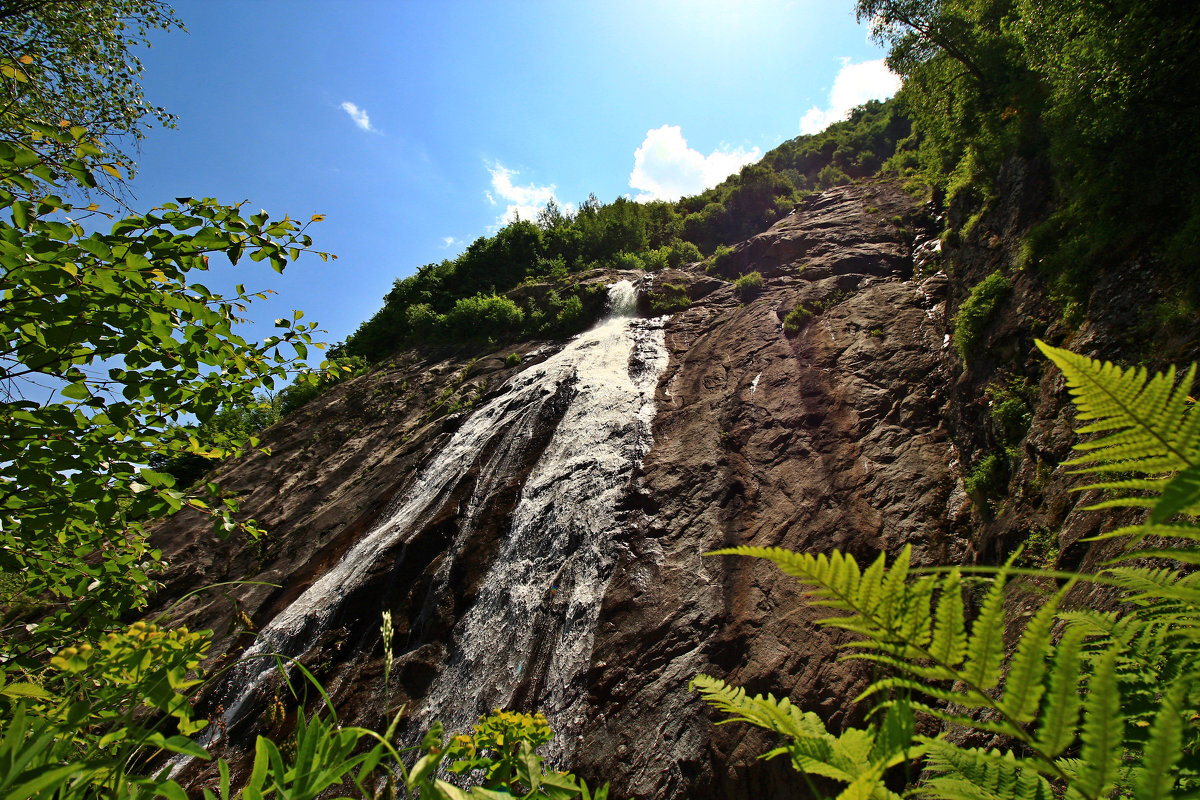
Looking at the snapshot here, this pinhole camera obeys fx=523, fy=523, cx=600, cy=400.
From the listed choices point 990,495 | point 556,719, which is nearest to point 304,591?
point 556,719

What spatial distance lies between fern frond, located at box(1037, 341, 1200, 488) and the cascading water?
569 cm

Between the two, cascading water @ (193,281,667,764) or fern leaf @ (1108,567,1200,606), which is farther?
cascading water @ (193,281,667,764)

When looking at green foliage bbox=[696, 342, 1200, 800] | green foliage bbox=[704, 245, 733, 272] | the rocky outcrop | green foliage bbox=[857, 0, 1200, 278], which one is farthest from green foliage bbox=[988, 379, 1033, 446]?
green foliage bbox=[704, 245, 733, 272]

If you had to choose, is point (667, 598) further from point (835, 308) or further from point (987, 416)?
point (835, 308)

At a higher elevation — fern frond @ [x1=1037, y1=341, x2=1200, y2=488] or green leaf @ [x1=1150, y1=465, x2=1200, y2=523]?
fern frond @ [x1=1037, y1=341, x2=1200, y2=488]

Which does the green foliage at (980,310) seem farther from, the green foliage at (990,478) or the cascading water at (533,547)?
the cascading water at (533,547)

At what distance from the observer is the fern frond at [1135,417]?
873mm

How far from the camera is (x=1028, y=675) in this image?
0.89 metres

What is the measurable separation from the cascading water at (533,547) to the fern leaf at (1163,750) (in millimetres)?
5584

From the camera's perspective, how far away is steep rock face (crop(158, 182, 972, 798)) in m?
6.37

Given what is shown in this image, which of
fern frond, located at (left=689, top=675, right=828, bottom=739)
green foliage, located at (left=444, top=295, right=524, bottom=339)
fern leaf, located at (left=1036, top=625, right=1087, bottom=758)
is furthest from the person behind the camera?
green foliage, located at (left=444, top=295, right=524, bottom=339)

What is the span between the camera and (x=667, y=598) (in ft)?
25.3

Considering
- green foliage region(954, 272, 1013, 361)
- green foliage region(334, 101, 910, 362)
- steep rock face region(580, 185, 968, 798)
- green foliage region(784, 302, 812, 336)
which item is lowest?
steep rock face region(580, 185, 968, 798)

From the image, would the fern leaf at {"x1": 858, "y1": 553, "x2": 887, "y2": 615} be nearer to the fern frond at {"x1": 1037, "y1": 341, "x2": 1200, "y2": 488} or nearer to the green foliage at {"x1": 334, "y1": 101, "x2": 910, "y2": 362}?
the fern frond at {"x1": 1037, "y1": 341, "x2": 1200, "y2": 488}
